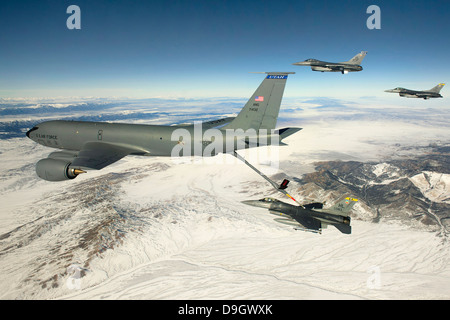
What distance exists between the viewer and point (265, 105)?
57.2 ft

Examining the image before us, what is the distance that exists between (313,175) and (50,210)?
Result: 300ft

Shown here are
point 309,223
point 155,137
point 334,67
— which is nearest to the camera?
point 155,137

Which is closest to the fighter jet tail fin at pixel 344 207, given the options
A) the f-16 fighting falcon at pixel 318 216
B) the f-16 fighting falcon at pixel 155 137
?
the f-16 fighting falcon at pixel 318 216

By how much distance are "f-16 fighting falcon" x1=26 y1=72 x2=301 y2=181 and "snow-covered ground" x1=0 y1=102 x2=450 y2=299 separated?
40743mm

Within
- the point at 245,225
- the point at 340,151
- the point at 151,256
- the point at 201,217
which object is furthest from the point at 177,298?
the point at 340,151

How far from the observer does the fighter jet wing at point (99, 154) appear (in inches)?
623

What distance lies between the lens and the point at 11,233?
52375mm

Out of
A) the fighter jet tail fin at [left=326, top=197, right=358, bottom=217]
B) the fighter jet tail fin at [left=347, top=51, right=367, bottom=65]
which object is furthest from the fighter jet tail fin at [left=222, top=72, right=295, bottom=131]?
the fighter jet tail fin at [left=347, top=51, right=367, bottom=65]

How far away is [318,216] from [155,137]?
70.3ft

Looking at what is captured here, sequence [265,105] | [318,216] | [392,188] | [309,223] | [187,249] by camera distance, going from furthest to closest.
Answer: [392,188] → [187,249] → [318,216] → [309,223] → [265,105]

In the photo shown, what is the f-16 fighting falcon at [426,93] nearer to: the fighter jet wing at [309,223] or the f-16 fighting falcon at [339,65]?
the f-16 fighting falcon at [339,65]

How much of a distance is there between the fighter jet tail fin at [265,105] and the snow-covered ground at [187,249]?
49.2m

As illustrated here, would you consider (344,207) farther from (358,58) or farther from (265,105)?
(358,58)

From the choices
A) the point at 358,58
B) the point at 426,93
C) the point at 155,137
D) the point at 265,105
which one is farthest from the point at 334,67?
the point at 155,137
